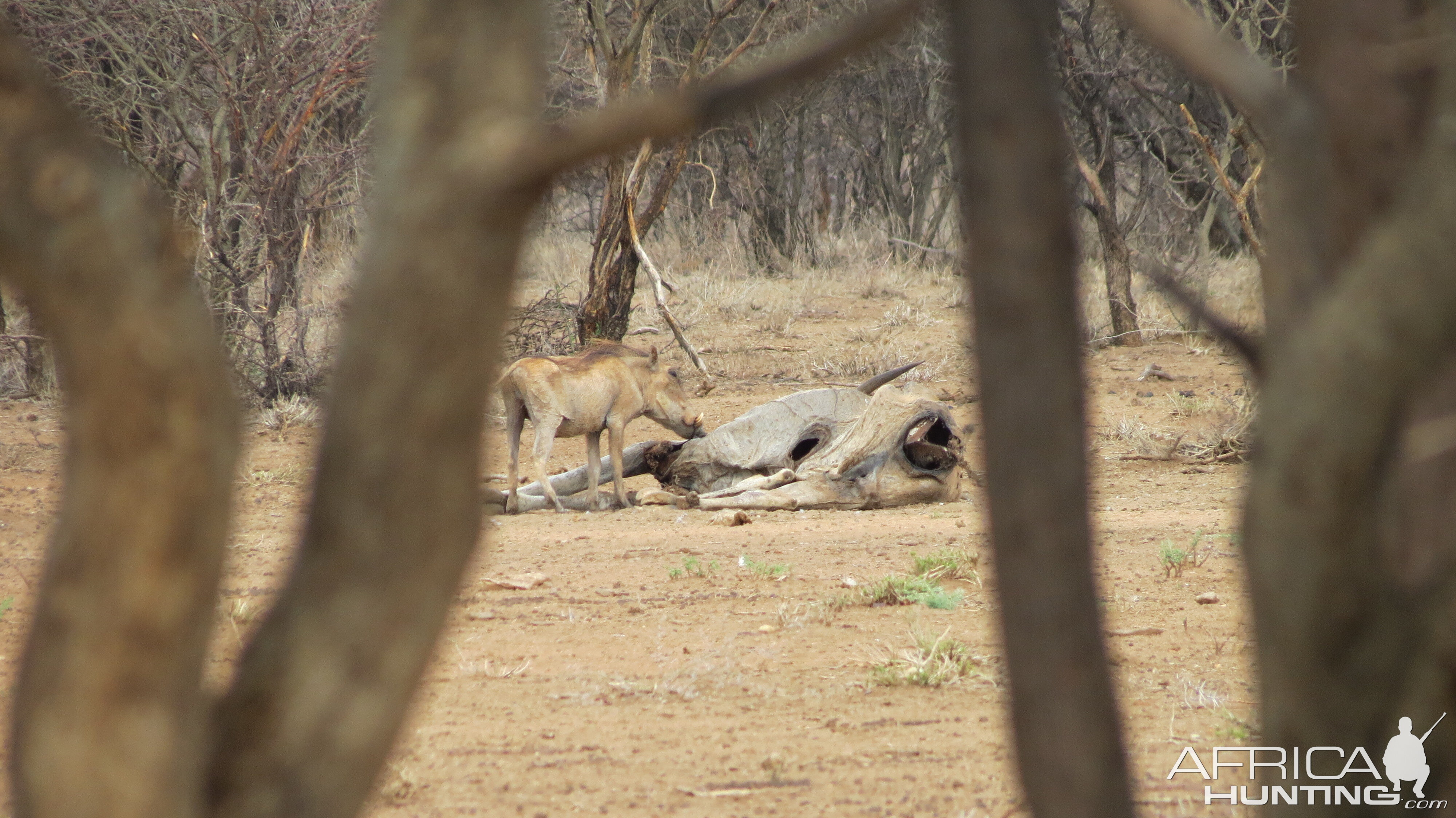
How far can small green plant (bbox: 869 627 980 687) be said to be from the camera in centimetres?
371

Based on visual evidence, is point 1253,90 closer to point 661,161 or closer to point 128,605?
point 128,605

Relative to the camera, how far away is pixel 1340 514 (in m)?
1.03

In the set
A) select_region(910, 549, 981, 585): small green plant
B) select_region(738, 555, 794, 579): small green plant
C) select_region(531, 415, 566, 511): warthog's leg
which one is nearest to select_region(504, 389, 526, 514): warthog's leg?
select_region(531, 415, 566, 511): warthog's leg

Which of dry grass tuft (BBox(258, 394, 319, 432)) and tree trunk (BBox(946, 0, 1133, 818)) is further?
dry grass tuft (BBox(258, 394, 319, 432))

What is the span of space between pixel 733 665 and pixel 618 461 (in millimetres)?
3886

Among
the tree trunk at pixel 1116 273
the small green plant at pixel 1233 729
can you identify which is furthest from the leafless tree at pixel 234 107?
the small green plant at pixel 1233 729

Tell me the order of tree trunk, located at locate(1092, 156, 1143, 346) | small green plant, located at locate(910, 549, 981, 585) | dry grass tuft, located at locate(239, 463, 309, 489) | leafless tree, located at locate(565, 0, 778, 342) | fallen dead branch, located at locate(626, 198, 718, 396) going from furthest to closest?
tree trunk, located at locate(1092, 156, 1143, 346) < leafless tree, located at locate(565, 0, 778, 342) < fallen dead branch, located at locate(626, 198, 718, 396) < dry grass tuft, located at locate(239, 463, 309, 489) < small green plant, located at locate(910, 549, 981, 585)

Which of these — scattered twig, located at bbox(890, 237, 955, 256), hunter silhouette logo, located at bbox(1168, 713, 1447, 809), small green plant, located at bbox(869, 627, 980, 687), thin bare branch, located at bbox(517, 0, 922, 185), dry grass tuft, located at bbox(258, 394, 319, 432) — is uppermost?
scattered twig, located at bbox(890, 237, 955, 256)

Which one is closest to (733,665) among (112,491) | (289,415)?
(112,491)

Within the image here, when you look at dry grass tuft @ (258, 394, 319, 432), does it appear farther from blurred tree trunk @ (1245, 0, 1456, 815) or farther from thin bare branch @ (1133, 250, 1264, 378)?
blurred tree trunk @ (1245, 0, 1456, 815)

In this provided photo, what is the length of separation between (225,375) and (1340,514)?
0.99 meters

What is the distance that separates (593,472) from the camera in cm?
768

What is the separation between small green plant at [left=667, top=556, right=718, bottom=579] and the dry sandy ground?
3cm

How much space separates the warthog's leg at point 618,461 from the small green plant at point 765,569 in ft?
7.39
